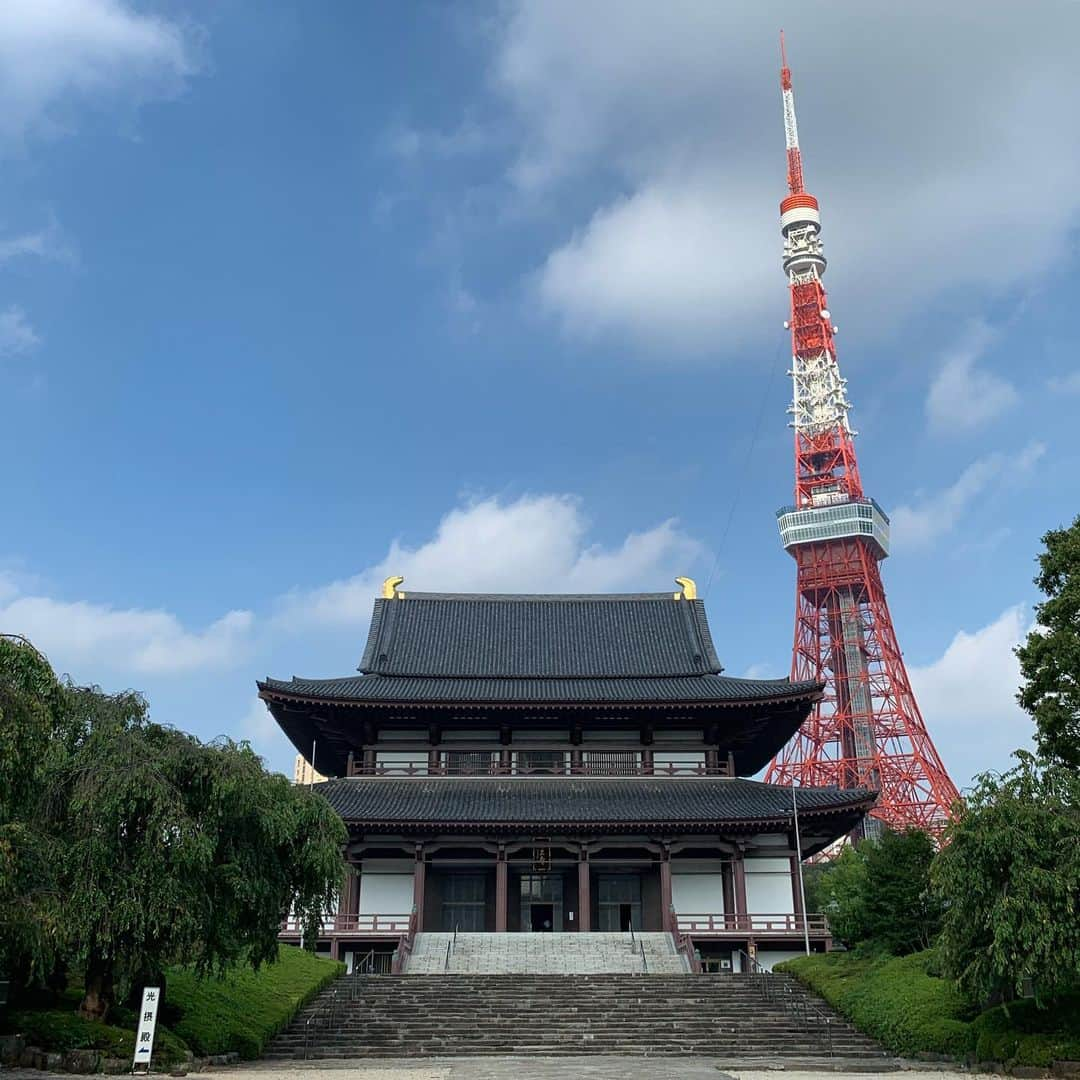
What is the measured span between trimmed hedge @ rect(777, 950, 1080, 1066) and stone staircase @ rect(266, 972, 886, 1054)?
2.37 feet

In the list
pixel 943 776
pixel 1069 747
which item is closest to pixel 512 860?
pixel 1069 747

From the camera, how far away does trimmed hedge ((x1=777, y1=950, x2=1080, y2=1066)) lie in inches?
836

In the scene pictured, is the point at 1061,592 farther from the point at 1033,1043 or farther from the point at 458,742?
the point at 458,742

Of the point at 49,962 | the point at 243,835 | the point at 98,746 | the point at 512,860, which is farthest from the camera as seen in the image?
the point at 512,860

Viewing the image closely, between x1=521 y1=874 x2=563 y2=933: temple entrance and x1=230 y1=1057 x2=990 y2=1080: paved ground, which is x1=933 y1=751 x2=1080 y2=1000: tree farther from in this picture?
Answer: x1=521 y1=874 x2=563 y2=933: temple entrance

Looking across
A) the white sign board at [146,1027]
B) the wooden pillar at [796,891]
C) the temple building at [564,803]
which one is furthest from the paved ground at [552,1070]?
the wooden pillar at [796,891]

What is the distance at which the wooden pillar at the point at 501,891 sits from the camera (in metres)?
37.2

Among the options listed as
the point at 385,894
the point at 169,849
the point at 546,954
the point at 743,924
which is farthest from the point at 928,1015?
the point at 385,894

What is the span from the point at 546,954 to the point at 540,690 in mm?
11394

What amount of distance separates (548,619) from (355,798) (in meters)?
14.9

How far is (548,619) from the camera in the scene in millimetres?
50594

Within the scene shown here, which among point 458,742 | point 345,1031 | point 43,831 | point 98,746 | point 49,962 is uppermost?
point 458,742

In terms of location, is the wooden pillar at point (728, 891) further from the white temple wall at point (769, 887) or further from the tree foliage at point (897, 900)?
the tree foliage at point (897, 900)

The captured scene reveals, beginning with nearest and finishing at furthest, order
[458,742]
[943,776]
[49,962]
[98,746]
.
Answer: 1. [49,962]
2. [98,746]
3. [458,742]
4. [943,776]
